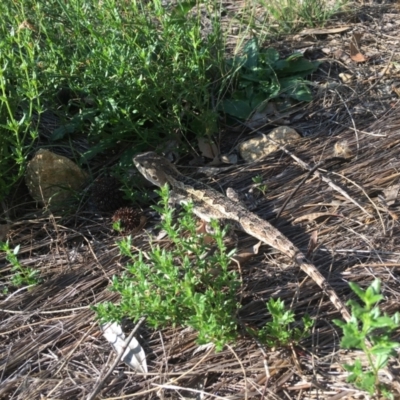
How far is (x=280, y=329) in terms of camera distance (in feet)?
7.90

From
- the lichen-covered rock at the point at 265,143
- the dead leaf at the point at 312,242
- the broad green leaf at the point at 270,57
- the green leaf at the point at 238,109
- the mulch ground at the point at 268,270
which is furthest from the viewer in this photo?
the broad green leaf at the point at 270,57

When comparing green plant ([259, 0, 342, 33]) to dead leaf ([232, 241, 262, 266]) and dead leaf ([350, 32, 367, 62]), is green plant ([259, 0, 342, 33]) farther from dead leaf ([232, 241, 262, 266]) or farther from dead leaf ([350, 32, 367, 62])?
dead leaf ([232, 241, 262, 266])

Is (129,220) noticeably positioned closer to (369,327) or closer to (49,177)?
(49,177)

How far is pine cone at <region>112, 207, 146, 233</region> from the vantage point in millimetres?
3510

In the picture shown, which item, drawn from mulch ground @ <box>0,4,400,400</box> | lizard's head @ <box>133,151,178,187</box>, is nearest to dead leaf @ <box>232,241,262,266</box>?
mulch ground @ <box>0,4,400,400</box>

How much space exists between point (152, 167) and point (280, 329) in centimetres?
162

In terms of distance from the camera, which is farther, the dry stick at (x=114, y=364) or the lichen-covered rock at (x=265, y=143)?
the lichen-covered rock at (x=265, y=143)

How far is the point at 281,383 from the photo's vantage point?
2451 mm

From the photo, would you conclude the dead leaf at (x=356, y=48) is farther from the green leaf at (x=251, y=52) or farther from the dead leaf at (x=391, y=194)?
the dead leaf at (x=391, y=194)

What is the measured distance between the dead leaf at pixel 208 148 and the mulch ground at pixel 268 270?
0.40 ft

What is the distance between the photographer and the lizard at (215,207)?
290cm

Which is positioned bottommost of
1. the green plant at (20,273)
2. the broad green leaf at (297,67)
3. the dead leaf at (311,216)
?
the green plant at (20,273)

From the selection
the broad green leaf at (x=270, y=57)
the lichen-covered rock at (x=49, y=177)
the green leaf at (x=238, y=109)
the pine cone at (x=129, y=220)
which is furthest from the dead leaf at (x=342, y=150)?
the lichen-covered rock at (x=49, y=177)

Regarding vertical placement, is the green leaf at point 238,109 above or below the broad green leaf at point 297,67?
below
